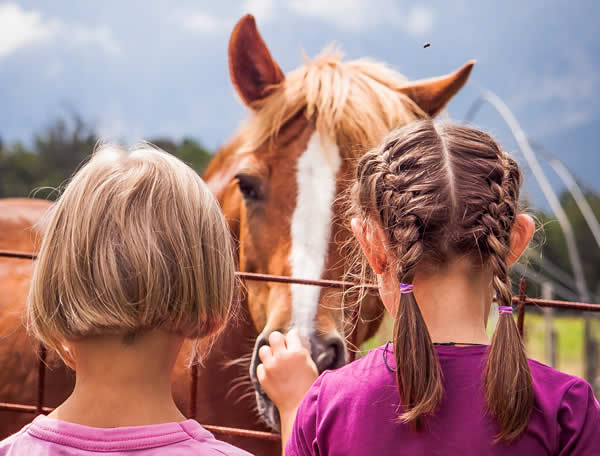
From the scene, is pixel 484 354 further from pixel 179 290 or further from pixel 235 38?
pixel 235 38

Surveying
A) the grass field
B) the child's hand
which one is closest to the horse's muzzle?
the child's hand

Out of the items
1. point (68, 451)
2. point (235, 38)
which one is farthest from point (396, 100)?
point (68, 451)

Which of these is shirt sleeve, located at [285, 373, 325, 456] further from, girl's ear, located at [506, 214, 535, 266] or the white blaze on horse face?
the white blaze on horse face

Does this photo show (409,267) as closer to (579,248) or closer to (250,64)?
(250,64)

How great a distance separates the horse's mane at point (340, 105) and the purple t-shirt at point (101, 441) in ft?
5.89

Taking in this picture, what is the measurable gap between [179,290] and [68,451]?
1.15 feet

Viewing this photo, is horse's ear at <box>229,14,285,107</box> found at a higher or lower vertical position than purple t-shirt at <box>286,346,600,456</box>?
higher

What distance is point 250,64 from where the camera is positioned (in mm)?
3105

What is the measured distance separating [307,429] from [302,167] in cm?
156

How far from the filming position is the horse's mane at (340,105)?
9.09 feet

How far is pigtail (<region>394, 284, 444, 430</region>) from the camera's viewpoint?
1.17m

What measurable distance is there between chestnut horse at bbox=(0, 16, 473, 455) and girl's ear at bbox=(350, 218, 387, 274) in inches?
33.4

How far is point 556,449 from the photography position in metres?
1.18

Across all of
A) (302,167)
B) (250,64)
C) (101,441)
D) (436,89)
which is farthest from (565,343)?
(101,441)
